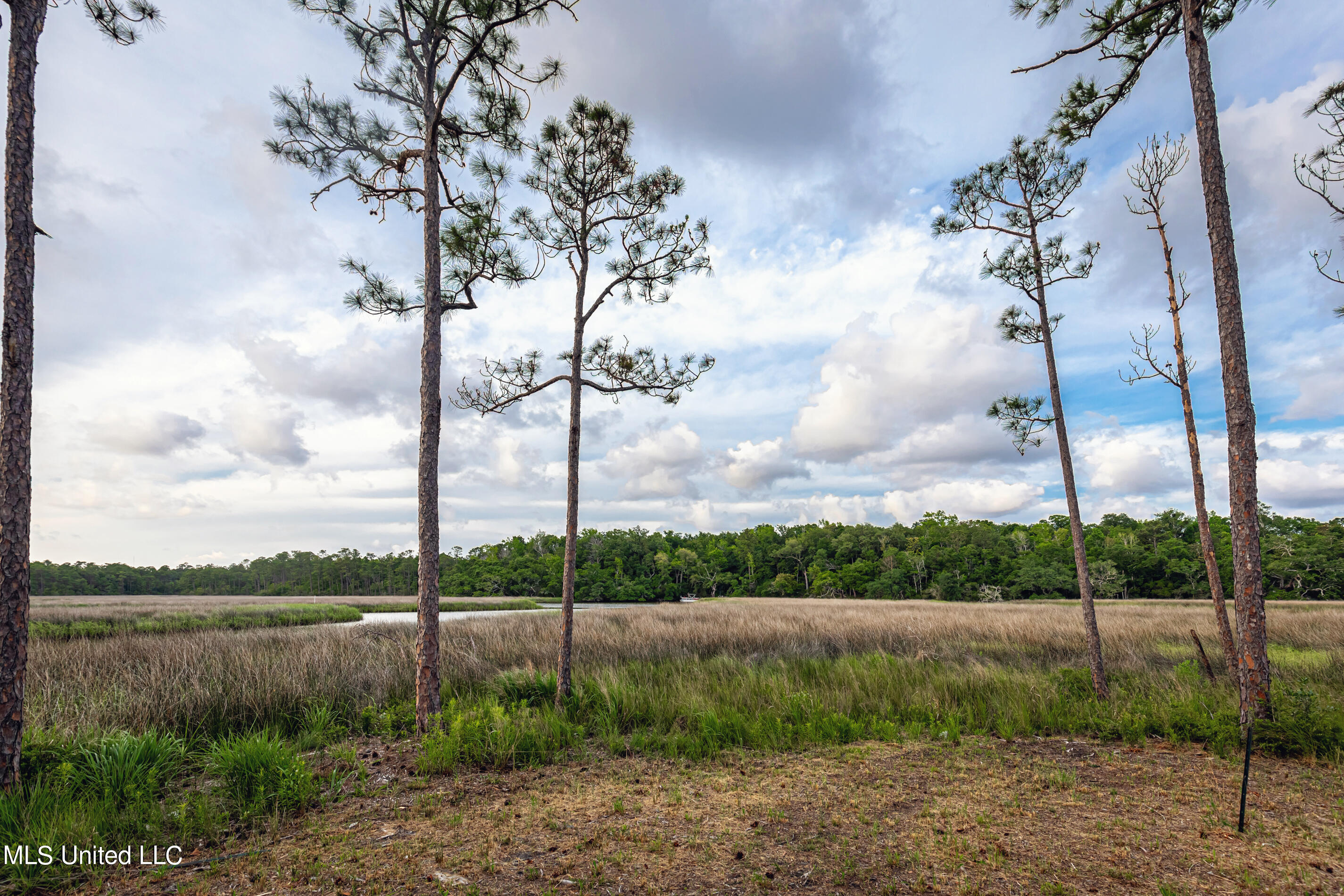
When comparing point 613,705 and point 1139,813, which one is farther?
point 613,705

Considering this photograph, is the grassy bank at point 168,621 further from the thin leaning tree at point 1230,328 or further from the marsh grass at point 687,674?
the thin leaning tree at point 1230,328

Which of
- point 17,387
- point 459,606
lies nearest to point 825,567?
point 459,606

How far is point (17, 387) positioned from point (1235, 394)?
13529 mm

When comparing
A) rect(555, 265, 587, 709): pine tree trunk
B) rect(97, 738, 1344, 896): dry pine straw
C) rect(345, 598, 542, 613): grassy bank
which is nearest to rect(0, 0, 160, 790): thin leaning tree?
rect(97, 738, 1344, 896): dry pine straw

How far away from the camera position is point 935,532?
72.8 m

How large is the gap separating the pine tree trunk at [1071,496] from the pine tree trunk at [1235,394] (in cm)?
251

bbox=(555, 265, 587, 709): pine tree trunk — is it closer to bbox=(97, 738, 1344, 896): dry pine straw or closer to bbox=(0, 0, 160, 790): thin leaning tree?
bbox=(97, 738, 1344, 896): dry pine straw

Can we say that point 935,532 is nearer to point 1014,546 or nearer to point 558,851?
point 1014,546

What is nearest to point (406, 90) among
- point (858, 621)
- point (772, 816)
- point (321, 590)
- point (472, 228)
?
point (472, 228)

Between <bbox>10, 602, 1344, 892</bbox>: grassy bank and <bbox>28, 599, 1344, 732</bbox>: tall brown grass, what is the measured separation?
0.06 meters

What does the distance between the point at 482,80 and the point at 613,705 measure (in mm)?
9777

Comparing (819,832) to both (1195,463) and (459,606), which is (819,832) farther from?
(459,606)

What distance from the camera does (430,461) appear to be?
7.70 metres

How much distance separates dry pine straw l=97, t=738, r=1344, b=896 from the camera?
11.9ft
